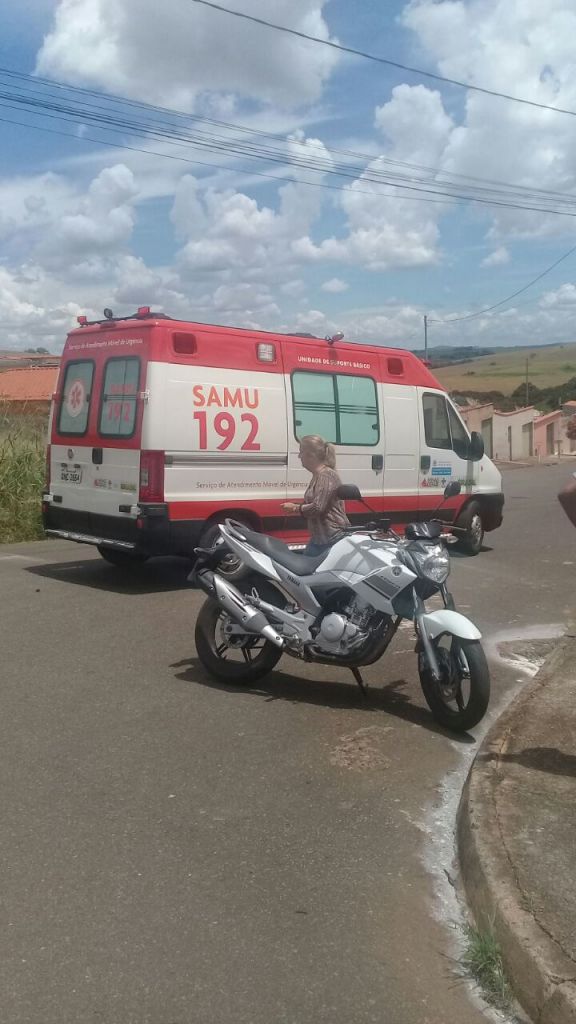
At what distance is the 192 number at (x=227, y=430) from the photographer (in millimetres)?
9352

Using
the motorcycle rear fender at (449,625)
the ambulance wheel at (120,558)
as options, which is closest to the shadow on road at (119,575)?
the ambulance wheel at (120,558)

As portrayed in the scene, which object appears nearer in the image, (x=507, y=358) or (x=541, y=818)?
(x=541, y=818)

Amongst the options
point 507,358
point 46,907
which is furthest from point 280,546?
point 507,358

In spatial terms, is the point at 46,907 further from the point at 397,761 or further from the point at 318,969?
the point at 397,761

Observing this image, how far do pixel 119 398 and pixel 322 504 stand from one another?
2886 mm

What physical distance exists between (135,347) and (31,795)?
5412 mm

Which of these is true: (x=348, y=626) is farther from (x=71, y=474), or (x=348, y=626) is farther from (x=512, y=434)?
(x=512, y=434)

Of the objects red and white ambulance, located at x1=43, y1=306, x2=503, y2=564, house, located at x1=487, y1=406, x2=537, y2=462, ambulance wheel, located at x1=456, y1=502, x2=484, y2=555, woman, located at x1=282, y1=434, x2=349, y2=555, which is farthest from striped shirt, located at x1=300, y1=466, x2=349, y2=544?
house, located at x1=487, y1=406, x2=537, y2=462

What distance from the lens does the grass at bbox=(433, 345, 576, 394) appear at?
298 ft

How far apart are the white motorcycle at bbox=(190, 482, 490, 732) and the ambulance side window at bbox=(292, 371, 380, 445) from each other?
3864 millimetres

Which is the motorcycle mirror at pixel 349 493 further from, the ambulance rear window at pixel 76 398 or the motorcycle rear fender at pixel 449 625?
the ambulance rear window at pixel 76 398

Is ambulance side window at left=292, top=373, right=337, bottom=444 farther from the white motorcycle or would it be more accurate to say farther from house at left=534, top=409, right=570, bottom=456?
house at left=534, top=409, right=570, bottom=456

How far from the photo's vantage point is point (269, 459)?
1004 centimetres

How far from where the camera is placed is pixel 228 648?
661 cm
